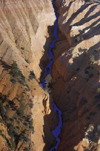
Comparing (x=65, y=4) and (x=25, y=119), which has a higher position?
(x=65, y=4)

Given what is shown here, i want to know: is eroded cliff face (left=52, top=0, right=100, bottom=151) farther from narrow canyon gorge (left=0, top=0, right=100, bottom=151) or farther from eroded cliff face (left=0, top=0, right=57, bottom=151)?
eroded cliff face (left=0, top=0, right=57, bottom=151)

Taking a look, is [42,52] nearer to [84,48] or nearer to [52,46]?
[52,46]

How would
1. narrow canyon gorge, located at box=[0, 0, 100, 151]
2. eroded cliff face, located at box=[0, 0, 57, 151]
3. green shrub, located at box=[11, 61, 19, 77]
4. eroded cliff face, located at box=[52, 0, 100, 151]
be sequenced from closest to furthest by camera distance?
eroded cliff face, located at box=[0, 0, 57, 151] < narrow canyon gorge, located at box=[0, 0, 100, 151] < eroded cliff face, located at box=[52, 0, 100, 151] < green shrub, located at box=[11, 61, 19, 77]

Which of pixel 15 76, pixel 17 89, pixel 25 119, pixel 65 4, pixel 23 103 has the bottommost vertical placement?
pixel 25 119

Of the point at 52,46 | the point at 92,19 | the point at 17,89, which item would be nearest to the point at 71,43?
the point at 52,46

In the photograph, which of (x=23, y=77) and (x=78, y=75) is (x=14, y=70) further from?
(x=78, y=75)

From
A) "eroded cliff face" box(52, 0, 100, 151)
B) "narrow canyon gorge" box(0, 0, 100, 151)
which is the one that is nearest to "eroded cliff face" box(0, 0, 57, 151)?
"narrow canyon gorge" box(0, 0, 100, 151)

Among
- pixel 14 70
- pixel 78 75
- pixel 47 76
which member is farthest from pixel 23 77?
pixel 78 75
